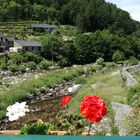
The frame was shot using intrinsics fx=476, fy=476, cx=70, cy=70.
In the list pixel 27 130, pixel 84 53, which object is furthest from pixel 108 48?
pixel 27 130

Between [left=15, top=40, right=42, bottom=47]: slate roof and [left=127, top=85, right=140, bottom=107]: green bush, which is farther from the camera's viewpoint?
[left=15, top=40, right=42, bottom=47]: slate roof

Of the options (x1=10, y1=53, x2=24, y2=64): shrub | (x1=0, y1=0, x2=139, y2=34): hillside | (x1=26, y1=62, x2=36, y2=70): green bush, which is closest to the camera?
(x1=26, y1=62, x2=36, y2=70): green bush

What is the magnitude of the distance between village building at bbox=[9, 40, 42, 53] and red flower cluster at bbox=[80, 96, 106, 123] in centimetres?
6582

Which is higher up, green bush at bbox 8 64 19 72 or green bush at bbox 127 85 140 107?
green bush at bbox 127 85 140 107

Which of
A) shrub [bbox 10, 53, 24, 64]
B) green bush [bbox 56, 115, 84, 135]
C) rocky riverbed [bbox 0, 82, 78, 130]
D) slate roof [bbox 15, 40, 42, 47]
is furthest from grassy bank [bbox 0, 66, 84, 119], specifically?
slate roof [bbox 15, 40, 42, 47]

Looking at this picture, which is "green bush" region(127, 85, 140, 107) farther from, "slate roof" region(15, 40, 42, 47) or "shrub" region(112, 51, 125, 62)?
"shrub" region(112, 51, 125, 62)

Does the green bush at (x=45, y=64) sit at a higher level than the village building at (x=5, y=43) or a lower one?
lower

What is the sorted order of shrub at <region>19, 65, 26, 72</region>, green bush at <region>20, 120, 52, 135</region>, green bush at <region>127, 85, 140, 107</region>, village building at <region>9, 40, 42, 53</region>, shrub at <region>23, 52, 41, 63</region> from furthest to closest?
village building at <region>9, 40, 42, 53</region> < shrub at <region>23, 52, 41, 63</region> < shrub at <region>19, 65, 26, 72</region> < green bush at <region>127, 85, 140, 107</region> < green bush at <region>20, 120, 52, 135</region>

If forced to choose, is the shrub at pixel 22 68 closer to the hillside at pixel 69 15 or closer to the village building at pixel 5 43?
the village building at pixel 5 43

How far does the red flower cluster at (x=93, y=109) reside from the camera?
449 centimetres

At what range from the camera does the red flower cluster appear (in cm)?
449

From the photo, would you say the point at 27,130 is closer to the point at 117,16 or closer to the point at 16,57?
the point at 16,57

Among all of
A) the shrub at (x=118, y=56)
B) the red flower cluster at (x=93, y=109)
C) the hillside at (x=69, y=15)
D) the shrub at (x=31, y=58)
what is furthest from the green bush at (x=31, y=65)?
the red flower cluster at (x=93, y=109)

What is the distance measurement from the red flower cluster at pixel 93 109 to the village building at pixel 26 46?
65817mm
